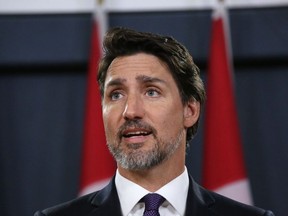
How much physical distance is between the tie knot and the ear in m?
0.16

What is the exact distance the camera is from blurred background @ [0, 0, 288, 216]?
1993 millimetres

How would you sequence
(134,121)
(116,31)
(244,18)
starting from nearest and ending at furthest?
1. (134,121)
2. (116,31)
3. (244,18)

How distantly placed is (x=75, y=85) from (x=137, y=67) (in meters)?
0.89

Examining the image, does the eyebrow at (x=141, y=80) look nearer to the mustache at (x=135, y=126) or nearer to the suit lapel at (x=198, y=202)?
the mustache at (x=135, y=126)

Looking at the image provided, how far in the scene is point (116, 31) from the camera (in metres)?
1.25

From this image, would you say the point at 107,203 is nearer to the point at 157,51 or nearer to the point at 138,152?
the point at 138,152

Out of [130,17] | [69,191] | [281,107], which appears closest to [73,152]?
[69,191]

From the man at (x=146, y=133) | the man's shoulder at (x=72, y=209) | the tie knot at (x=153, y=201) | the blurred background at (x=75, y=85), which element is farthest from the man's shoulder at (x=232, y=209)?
the blurred background at (x=75, y=85)

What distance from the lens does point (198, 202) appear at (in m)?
1.19

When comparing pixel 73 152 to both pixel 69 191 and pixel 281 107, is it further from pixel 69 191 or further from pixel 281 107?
pixel 281 107

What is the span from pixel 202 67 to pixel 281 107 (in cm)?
27

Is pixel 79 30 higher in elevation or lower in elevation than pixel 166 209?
higher

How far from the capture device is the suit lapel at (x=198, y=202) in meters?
1.17

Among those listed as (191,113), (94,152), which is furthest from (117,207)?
(94,152)
